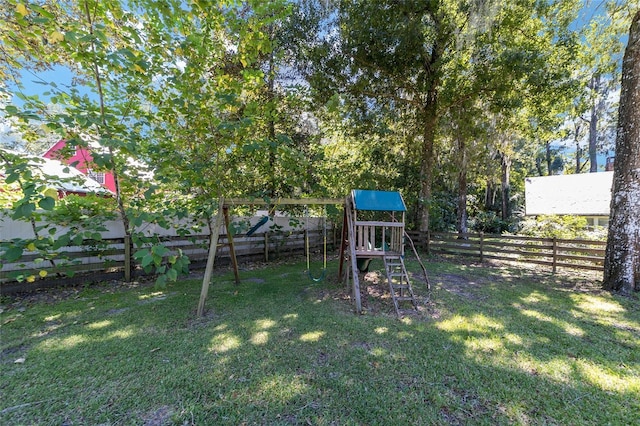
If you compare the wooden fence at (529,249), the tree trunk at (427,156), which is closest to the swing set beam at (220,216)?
the tree trunk at (427,156)

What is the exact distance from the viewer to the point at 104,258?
5445 millimetres

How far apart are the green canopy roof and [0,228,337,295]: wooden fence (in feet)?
4.84

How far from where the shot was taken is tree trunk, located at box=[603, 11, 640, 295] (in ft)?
15.3

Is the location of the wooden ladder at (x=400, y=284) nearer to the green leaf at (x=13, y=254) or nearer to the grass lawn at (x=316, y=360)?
the grass lawn at (x=316, y=360)

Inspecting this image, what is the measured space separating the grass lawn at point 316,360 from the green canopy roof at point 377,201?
1628 mm

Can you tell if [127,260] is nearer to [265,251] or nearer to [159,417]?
[265,251]

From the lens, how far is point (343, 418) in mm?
1959

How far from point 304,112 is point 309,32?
7.16ft

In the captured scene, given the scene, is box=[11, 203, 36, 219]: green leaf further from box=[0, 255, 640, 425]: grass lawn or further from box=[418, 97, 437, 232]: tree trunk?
box=[418, 97, 437, 232]: tree trunk

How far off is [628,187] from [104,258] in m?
10.0

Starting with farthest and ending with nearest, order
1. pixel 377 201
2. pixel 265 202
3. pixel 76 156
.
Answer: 1. pixel 377 201
2. pixel 265 202
3. pixel 76 156

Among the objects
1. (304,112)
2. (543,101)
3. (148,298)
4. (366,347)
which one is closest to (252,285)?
(148,298)

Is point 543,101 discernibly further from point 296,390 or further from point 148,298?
point 148,298

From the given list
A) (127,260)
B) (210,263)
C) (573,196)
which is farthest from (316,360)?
(573,196)
